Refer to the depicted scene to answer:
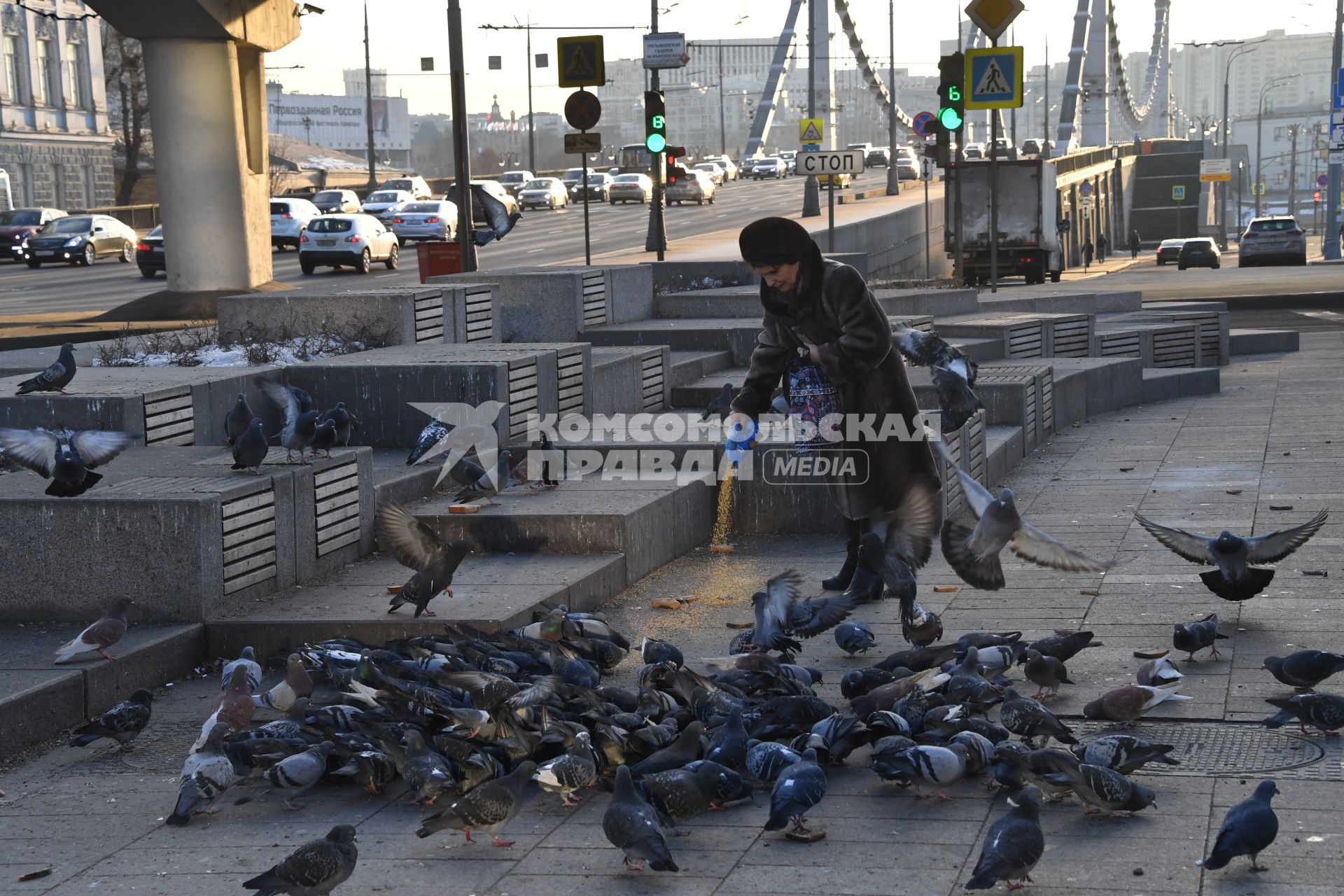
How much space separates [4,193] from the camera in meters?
53.6

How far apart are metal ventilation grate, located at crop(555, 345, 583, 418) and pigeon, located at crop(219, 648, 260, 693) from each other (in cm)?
497

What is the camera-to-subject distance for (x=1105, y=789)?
16.0ft

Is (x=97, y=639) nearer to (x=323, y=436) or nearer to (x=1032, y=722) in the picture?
(x=323, y=436)

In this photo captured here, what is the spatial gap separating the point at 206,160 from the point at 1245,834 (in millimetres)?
18543

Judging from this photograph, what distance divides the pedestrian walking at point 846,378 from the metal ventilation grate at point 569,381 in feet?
12.9

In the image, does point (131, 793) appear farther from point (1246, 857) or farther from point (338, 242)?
point (338, 242)

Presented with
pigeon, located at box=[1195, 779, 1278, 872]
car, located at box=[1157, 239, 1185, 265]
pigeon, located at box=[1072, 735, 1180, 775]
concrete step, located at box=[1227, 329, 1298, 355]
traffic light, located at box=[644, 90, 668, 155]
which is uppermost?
traffic light, located at box=[644, 90, 668, 155]

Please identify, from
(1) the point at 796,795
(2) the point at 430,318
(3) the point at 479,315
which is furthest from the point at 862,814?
(3) the point at 479,315

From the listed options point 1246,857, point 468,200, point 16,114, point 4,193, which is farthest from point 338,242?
point 1246,857

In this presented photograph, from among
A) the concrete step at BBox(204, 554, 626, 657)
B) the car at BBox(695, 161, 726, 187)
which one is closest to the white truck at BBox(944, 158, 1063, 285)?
the concrete step at BBox(204, 554, 626, 657)

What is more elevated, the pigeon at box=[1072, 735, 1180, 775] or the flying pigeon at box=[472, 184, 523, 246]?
the flying pigeon at box=[472, 184, 523, 246]

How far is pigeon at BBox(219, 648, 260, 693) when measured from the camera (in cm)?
614

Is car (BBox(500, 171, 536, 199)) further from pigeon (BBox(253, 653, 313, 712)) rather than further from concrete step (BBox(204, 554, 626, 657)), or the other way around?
pigeon (BBox(253, 653, 313, 712))

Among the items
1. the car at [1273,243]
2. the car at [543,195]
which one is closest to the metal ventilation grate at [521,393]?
the car at [1273,243]
